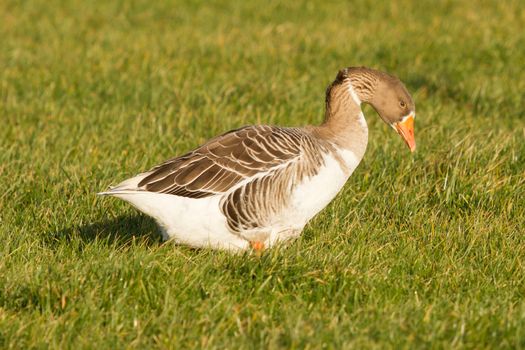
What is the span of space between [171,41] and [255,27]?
1.59m

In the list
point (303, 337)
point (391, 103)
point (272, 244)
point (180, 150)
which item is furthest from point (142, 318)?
point (180, 150)

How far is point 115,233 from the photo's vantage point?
6.54m

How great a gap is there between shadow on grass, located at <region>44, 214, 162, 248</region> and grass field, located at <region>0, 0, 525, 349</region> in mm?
24

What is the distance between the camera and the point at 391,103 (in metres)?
6.56

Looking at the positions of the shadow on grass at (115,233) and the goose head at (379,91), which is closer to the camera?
the shadow on grass at (115,233)

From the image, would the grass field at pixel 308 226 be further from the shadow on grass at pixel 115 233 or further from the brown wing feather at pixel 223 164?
the brown wing feather at pixel 223 164

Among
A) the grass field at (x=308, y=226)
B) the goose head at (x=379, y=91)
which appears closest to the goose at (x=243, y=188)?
the grass field at (x=308, y=226)

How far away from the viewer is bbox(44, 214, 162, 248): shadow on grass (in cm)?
616

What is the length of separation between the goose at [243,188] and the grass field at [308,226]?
0.22 m

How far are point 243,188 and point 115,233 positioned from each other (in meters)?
1.21

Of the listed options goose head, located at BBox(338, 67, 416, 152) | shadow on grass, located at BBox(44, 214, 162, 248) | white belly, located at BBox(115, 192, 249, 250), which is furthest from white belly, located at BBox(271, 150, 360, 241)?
shadow on grass, located at BBox(44, 214, 162, 248)

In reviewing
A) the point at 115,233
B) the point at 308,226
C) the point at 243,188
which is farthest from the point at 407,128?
the point at 115,233

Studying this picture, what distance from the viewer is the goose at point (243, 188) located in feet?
19.1

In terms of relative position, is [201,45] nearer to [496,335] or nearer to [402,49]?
[402,49]
